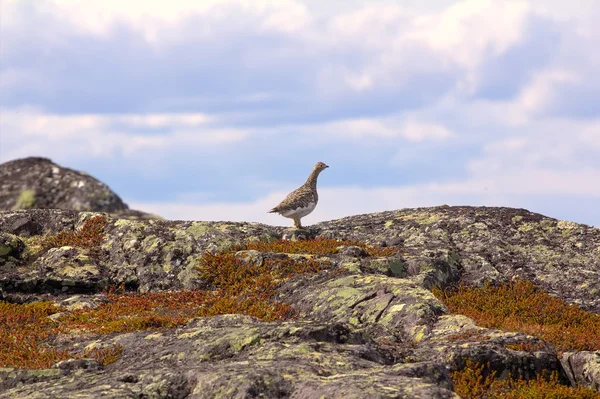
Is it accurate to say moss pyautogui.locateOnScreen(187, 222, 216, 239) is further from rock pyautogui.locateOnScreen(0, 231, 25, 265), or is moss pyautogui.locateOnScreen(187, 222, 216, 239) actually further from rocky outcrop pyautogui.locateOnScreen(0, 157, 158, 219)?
rocky outcrop pyautogui.locateOnScreen(0, 157, 158, 219)

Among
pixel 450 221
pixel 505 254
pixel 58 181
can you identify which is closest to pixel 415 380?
pixel 505 254

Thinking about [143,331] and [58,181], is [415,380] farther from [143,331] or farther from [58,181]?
[58,181]

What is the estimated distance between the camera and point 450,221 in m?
25.1

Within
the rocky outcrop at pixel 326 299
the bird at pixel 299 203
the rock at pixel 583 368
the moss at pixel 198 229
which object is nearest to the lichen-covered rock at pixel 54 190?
the rocky outcrop at pixel 326 299

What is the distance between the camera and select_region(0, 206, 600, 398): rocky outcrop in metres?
9.70

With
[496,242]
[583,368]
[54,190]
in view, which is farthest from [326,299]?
[54,190]

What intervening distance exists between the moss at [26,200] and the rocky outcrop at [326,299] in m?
17.9

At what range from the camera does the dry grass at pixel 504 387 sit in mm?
11125

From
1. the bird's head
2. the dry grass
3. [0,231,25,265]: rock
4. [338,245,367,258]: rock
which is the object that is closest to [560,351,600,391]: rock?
the dry grass

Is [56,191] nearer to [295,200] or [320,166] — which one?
[320,166]

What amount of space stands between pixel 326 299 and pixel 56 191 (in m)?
32.0

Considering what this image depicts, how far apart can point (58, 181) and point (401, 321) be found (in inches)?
1385

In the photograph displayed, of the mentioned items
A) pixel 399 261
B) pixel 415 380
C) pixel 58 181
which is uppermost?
pixel 58 181

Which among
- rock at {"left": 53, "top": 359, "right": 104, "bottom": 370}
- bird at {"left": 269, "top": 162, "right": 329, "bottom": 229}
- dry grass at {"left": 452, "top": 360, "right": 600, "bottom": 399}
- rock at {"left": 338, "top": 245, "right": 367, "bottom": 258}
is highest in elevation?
bird at {"left": 269, "top": 162, "right": 329, "bottom": 229}
